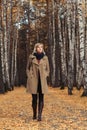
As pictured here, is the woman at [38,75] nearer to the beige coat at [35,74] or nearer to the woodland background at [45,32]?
the beige coat at [35,74]

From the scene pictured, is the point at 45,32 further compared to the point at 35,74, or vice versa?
the point at 45,32

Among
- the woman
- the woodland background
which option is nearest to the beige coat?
the woman

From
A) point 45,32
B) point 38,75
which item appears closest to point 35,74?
point 38,75

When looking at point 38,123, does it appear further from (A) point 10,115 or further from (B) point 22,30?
(B) point 22,30

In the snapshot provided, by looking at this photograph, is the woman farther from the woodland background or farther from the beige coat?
the woodland background

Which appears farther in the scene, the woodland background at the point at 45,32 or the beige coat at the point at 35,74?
the woodland background at the point at 45,32

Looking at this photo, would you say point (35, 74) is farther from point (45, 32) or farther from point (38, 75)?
point (45, 32)

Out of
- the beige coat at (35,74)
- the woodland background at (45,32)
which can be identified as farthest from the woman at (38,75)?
the woodland background at (45,32)

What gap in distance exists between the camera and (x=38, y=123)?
11.5 meters

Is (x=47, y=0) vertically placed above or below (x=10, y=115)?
above

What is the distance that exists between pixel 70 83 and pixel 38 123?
14.0 m

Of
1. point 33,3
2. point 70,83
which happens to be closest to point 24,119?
point 70,83

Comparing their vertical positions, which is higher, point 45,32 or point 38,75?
point 45,32

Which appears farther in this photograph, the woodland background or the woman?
the woodland background
